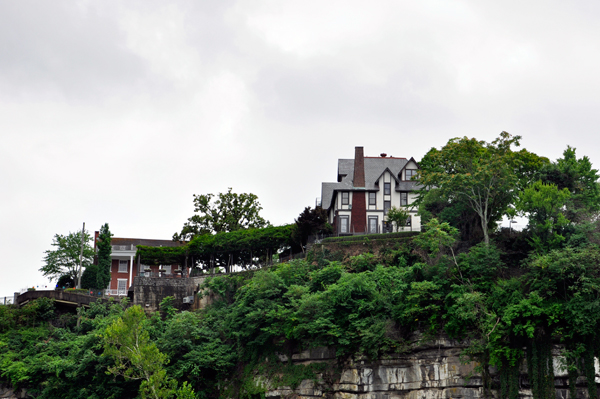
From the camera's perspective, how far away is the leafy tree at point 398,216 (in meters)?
48.8

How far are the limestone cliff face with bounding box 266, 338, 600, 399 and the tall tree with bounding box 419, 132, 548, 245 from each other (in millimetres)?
7753

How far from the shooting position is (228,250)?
5391 cm

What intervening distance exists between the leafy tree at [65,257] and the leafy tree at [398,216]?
28.3 metres

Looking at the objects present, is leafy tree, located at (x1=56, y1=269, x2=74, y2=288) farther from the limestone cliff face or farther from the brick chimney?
the limestone cliff face

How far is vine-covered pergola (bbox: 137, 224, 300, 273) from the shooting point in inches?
2055

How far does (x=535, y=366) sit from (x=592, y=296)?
4.24 metres

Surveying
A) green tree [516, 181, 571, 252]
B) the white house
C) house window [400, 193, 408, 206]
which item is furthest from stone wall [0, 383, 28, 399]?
green tree [516, 181, 571, 252]

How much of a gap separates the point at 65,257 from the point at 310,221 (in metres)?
25.3

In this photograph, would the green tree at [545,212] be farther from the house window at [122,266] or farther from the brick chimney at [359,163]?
the house window at [122,266]

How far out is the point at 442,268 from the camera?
34875 mm

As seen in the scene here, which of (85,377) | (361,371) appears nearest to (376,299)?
(361,371)

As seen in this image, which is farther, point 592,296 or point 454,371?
point 454,371

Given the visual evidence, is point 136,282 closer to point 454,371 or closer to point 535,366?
point 454,371

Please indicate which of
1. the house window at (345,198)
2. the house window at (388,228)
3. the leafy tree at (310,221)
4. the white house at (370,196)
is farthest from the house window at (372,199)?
the leafy tree at (310,221)
